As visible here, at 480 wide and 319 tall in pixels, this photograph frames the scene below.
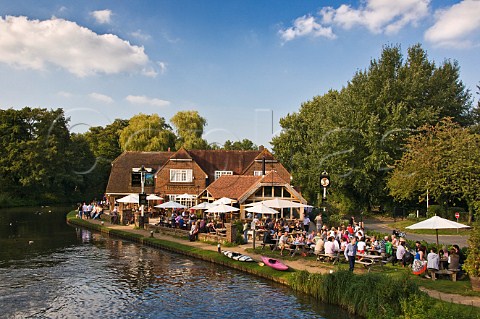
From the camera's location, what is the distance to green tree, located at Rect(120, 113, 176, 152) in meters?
80.7

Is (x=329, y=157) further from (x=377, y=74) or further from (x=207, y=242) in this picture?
(x=207, y=242)

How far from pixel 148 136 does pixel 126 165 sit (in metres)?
23.0

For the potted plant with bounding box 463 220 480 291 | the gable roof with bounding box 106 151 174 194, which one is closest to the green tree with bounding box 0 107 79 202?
the gable roof with bounding box 106 151 174 194

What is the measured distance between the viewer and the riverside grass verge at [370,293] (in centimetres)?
1443

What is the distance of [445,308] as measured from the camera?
1420 cm

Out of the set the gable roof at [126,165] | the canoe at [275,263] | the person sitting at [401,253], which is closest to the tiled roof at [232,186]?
the gable roof at [126,165]

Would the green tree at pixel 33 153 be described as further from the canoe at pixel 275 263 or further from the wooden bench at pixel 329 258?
the wooden bench at pixel 329 258

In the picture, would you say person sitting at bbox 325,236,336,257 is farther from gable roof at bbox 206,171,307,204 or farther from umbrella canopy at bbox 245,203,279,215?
gable roof at bbox 206,171,307,204

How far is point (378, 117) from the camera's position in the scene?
4797 cm

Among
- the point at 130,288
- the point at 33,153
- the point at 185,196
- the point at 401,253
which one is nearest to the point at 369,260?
the point at 401,253

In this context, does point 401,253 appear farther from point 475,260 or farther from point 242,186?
point 242,186

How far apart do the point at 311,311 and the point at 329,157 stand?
1369 inches

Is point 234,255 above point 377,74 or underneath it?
underneath

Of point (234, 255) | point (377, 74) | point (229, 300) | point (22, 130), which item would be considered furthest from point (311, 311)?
point (22, 130)
